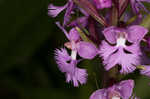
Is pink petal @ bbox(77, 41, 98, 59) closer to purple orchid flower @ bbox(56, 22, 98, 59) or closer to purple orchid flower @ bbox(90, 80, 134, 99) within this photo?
purple orchid flower @ bbox(56, 22, 98, 59)

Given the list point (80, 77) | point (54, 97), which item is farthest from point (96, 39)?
point (54, 97)

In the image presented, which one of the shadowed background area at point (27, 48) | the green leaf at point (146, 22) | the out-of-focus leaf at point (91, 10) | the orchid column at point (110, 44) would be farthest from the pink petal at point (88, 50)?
the shadowed background area at point (27, 48)

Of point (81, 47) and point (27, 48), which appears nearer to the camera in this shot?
point (81, 47)

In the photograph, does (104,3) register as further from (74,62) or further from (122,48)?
(74,62)

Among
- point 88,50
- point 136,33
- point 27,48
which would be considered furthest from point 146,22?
point 27,48

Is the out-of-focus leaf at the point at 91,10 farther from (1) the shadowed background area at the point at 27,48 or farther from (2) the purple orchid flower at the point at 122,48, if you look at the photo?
(1) the shadowed background area at the point at 27,48

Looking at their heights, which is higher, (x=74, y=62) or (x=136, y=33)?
(x=136, y=33)

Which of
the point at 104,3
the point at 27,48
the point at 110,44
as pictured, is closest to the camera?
the point at 104,3

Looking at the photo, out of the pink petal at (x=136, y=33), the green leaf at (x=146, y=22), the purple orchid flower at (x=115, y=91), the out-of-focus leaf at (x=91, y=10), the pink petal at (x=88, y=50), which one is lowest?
the purple orchid flower at (x=115, y=91)
